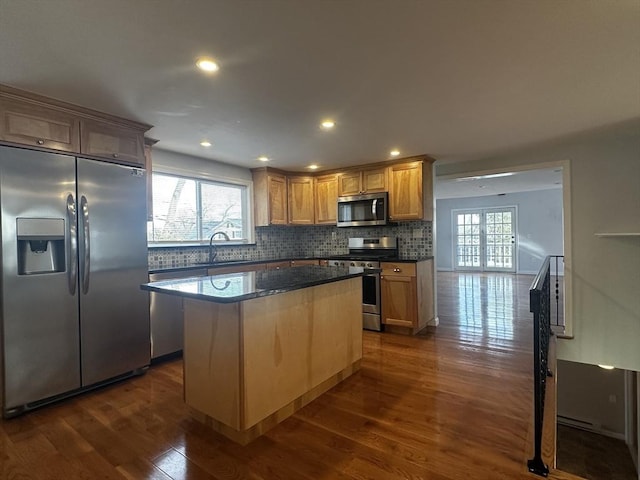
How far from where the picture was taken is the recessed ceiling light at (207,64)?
1.92 metres

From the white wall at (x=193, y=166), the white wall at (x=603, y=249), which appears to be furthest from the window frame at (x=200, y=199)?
the white wall at (x=603, y=249)

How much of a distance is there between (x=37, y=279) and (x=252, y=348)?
174 centimetres

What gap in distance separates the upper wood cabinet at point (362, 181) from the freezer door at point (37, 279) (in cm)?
334

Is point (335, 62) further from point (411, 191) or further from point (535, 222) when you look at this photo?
point (535, 222)

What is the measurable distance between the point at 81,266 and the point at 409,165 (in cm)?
375

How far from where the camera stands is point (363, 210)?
4.75m

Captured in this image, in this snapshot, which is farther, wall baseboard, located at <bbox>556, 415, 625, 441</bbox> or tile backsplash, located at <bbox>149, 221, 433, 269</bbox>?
wall baseboard, located at <bbox>556, 415, 625, 441</bbox>

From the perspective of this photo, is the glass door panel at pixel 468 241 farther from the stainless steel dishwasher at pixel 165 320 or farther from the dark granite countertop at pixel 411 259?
the stainless steel dishwasher at pixel 165 320

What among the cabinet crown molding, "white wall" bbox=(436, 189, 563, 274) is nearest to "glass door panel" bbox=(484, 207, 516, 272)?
"white wall" bbox=(436, 189, 563, 274)

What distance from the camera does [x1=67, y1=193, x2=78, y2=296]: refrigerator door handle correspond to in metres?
2.54

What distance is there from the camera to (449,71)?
2.07 meters

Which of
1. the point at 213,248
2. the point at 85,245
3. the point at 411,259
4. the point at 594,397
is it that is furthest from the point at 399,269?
the point at 594,397

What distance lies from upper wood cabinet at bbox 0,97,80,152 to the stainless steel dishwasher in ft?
4.35

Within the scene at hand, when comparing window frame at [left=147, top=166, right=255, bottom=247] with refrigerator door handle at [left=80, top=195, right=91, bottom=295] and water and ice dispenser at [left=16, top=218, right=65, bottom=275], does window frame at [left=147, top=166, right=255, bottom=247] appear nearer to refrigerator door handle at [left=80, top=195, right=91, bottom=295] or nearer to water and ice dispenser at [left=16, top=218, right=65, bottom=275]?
refrigerator door handle at [left=80, top=195, right=91, bottom=295]
